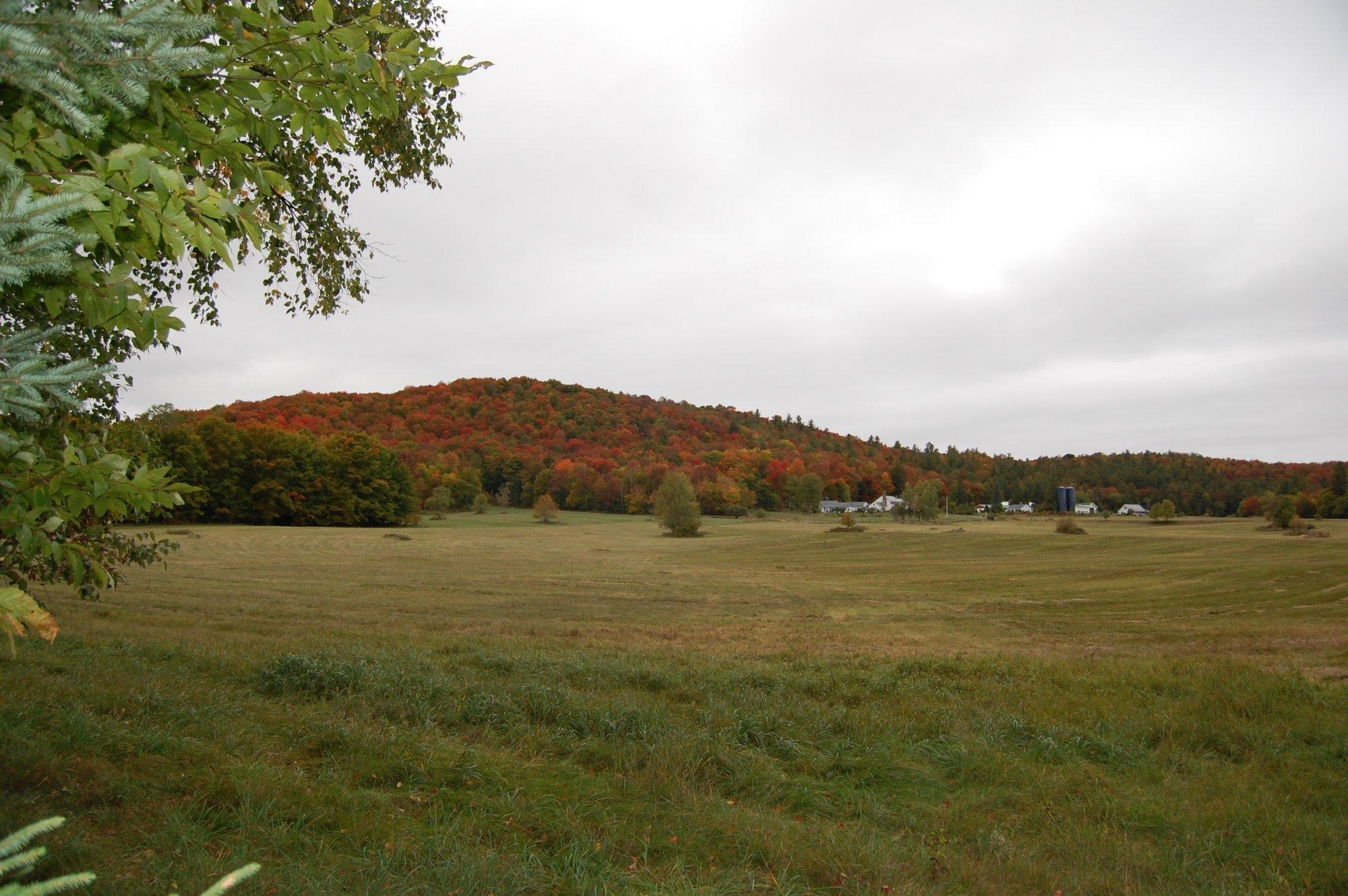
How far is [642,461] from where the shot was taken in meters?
130

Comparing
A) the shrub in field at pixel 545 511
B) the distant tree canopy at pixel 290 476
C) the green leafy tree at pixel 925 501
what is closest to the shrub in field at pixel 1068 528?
the green leafy tree at pixel 925 501

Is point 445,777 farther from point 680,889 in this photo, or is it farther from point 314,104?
point 314,104

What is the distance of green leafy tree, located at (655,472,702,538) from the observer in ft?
288

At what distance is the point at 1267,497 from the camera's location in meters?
78.2

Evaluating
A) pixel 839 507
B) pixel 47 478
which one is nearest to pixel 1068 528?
pixel 839 507

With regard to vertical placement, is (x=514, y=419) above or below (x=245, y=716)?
above

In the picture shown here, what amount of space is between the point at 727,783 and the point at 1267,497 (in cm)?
9518

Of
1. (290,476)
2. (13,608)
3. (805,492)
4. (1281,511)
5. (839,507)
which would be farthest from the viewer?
(839,507)

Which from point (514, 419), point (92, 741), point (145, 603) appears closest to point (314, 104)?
point (92, 741)

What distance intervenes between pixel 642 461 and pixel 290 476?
60.5 meters

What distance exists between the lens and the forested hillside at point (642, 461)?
108 m

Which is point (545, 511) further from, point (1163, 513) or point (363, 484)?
point (1163, 513)

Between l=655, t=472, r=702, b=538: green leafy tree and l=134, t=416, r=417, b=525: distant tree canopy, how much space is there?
3272 cm

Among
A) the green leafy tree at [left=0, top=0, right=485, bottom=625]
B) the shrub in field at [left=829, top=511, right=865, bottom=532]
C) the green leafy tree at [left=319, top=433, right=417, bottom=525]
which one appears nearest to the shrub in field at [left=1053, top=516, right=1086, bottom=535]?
the shrub in field at [left=829, top=511, right=865, bottom=532]
